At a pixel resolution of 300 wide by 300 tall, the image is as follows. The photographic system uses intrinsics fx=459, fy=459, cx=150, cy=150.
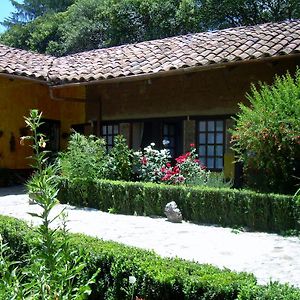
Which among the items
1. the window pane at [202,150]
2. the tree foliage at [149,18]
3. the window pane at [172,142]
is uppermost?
the tree foliage at [149,18]

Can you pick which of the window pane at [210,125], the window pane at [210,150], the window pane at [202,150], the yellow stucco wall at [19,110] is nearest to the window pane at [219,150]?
the window pane at [210,150]

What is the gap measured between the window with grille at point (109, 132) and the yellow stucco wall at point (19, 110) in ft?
3.45

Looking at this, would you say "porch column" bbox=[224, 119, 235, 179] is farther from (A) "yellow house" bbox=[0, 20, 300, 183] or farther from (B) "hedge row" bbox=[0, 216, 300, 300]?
(B) "hedge row" bbox=[0, 216, 300, 300]

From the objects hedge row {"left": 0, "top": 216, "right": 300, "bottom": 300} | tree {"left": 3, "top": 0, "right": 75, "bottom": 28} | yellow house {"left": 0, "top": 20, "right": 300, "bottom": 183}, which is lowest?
hedge row {"left": 0, "top": 216, "right": 300, "bottom": 300}

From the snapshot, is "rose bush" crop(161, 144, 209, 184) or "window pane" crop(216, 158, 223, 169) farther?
"window pane" crop(216, 158, 223, 169)

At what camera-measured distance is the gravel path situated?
5.18 metres

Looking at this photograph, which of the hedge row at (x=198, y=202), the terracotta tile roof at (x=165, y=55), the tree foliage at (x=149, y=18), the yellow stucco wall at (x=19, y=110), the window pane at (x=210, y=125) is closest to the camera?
the hedge row at (x=198, y=202)

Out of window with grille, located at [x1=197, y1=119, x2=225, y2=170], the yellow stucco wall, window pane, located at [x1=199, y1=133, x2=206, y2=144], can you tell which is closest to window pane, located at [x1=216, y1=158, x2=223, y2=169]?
window with grille, located at [x1=197, y1=119, x2=225, y2=170]

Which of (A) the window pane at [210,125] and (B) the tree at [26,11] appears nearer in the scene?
(A) the window pane at [210,125]

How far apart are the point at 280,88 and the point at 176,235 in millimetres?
3265

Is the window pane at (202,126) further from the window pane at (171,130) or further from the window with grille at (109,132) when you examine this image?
the window with grille at (109,132)

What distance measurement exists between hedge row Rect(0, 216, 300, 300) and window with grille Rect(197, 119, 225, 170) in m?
7.33

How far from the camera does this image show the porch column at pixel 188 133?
11.8m

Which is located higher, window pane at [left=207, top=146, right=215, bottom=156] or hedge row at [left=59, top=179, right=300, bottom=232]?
window pane at [left=207, top=146, right=215, bottom=156]
